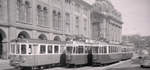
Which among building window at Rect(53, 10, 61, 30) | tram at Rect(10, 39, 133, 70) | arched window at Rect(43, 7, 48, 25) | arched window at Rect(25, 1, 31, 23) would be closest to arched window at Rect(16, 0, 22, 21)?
arched window at Rect(25, 1, 31, 23)

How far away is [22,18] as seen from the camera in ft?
117

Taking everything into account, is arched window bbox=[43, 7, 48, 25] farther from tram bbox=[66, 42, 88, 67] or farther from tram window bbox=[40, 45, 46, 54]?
tram window bbox=[40, 45, 46, 54]

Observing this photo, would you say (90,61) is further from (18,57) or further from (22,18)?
(22,18)

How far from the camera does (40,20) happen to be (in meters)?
41.1

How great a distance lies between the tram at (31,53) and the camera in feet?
58.9

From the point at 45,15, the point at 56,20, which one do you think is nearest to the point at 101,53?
the point at 45,15

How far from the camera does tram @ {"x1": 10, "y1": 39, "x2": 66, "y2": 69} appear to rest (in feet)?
58.9

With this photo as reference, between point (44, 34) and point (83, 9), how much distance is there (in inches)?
953

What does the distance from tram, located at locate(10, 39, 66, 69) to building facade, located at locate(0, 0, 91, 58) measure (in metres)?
3.16

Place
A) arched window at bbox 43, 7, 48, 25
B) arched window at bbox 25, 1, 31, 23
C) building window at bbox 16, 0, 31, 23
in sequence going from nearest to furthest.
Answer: building window at bbox 16, 0, 31, 23 → arched window at bbox 25, 1, 31, 23 → arched window at bbox 43, 7, 48, 25

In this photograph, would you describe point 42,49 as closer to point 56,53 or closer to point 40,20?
point 56,53

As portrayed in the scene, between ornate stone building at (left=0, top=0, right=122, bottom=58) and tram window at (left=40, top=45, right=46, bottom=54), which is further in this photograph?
ornate stone building at (left=0, top=0, right=122, bottom=58)

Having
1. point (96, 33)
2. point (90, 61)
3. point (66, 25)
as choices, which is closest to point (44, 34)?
point (66, 25)

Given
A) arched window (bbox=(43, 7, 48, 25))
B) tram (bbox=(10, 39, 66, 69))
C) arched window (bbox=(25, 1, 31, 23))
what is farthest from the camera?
arched window (bbox=(43, 7, 48, 25))
